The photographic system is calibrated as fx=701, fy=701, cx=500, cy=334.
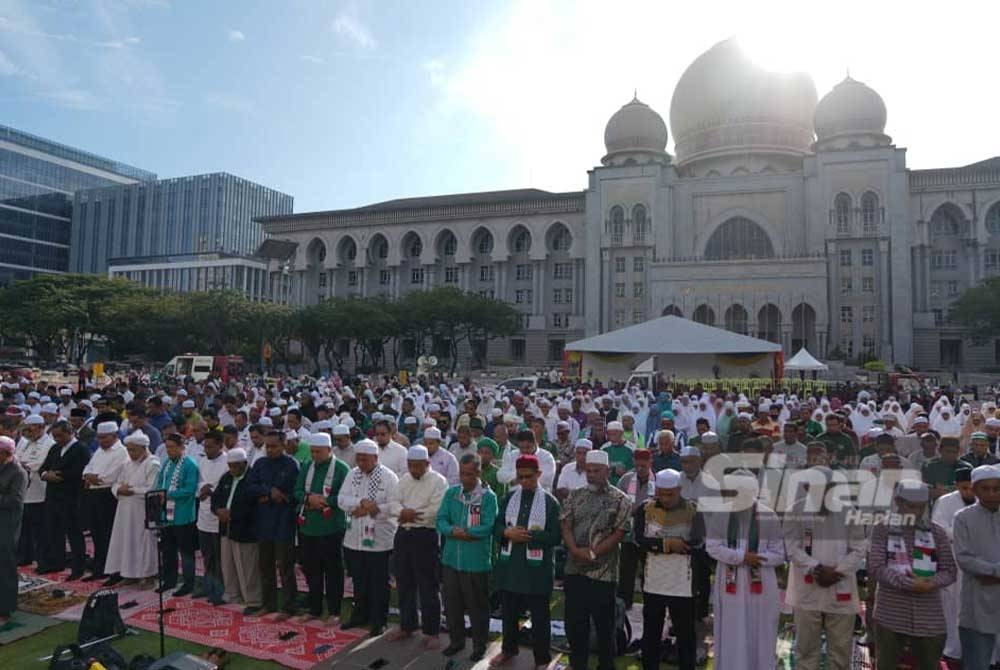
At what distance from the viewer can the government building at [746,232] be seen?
40.7 m

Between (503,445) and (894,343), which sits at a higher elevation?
(894,343)

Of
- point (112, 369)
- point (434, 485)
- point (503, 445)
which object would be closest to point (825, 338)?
point (503, 445)

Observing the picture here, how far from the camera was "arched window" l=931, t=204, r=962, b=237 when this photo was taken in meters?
43.3

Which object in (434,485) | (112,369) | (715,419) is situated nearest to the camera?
(434,485)

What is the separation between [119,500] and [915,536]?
7180 mm

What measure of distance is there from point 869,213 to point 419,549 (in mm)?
43171

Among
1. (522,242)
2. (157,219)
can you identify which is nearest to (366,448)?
(522,242)

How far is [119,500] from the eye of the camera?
729 cm

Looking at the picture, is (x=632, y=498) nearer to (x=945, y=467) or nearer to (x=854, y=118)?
(x=945, y=467)

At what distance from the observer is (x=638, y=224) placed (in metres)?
45.5

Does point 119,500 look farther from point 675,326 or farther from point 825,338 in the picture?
point 825,338

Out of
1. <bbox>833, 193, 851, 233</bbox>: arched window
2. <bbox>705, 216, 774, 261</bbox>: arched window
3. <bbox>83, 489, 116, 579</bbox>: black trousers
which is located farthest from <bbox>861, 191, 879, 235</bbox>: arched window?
<bbox>83, 489, 116, 579</bbox>: black trousers

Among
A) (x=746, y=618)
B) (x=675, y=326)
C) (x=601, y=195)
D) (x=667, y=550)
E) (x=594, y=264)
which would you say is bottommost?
(x=746, y=618)

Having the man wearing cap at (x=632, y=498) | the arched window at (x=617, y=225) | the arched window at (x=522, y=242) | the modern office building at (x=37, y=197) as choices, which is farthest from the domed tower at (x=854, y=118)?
the modern office building at (x=37, y=197)
